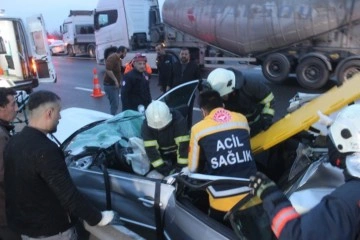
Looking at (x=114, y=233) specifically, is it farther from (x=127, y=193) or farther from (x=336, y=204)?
(x=336, y=204)

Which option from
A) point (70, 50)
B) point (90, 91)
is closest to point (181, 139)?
point (90, 91)

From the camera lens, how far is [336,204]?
1365 mm

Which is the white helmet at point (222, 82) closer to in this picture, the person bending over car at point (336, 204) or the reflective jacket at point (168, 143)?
the reflective jacket at point (168, 143)

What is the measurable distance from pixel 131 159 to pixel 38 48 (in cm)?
559

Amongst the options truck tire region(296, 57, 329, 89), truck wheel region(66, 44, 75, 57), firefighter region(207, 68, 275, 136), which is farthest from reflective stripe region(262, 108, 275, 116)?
truck wheel region(66, 44, 75, 57)

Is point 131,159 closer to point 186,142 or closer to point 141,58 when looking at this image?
point 186,142

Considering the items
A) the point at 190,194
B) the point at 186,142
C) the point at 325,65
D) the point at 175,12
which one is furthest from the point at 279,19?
the point at 190,194

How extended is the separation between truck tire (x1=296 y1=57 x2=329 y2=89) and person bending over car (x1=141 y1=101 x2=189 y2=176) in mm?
6958

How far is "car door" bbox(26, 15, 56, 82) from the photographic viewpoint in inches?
290

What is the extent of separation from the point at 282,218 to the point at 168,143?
72.4 inches

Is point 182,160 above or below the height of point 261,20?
below

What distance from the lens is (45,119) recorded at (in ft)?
6.67

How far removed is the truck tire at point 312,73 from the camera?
30.0 ft

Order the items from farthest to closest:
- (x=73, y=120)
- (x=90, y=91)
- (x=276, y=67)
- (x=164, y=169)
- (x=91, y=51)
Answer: (x=91, y=51) < (x=90, y=91) < (x=276, y=67) < (x=73, y=120) < (x=164, y=169)
